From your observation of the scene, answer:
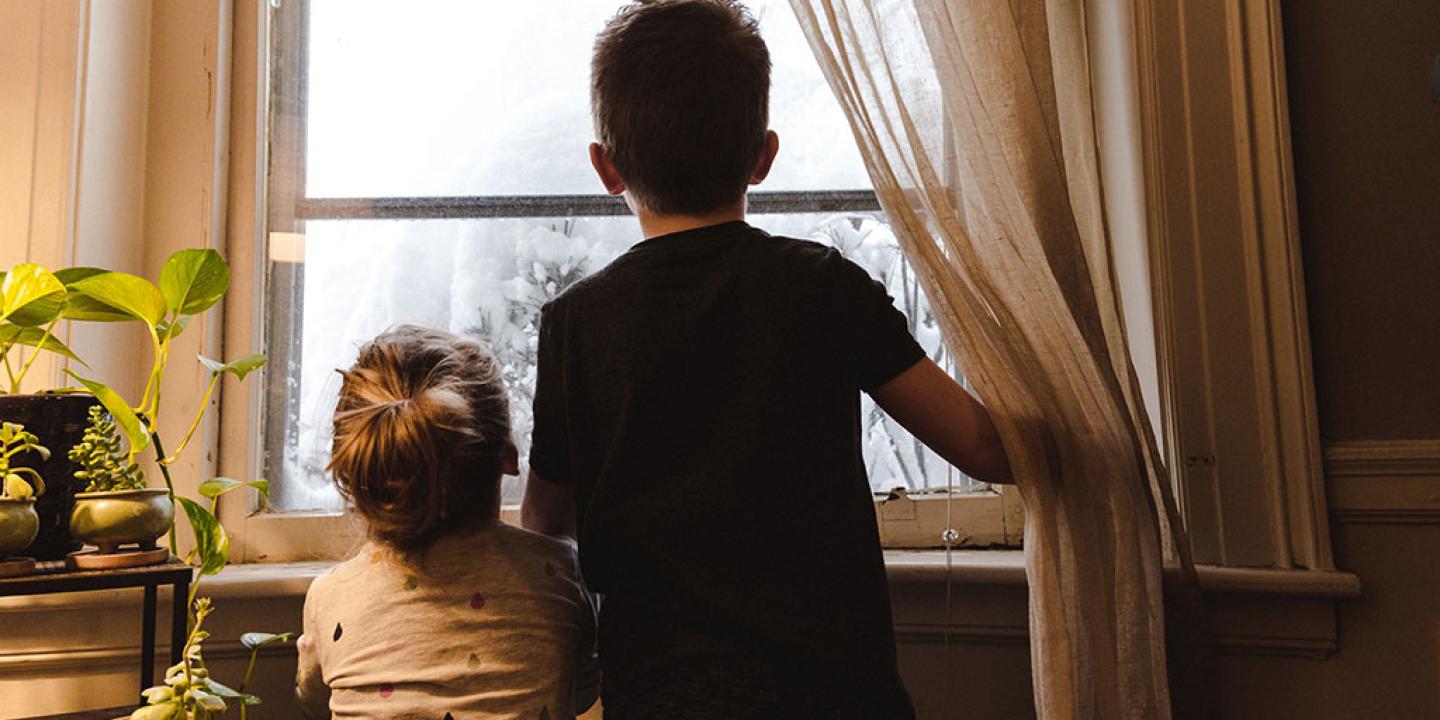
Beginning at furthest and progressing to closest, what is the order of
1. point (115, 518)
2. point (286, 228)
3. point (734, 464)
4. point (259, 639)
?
1. point (286, 228)
2. point (259, 639)
3. point (115, 518)
4. point (734, 464)

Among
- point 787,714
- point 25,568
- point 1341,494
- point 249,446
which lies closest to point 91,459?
point 25,568

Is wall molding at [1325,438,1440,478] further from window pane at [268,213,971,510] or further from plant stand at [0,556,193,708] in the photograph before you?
plant stand at [0,556,193,708]

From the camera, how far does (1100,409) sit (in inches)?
37.4

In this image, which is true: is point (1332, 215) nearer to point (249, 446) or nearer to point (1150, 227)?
point (1150, 227)

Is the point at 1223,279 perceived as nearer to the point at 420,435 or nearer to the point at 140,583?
the point at 420,435

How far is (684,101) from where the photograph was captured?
2.84ft

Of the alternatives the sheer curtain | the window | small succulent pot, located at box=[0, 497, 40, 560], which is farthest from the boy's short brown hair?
small succulent pot, located at box=[0, 497, 40, 560]

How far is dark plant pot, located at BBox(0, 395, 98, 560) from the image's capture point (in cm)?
97

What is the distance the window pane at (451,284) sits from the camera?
1314 millimetres

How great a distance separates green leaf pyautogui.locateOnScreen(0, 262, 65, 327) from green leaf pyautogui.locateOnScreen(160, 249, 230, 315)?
94 mm

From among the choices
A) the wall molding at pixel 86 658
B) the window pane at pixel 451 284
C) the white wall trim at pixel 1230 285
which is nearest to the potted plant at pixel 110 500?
the wall molding at pixel 86 658

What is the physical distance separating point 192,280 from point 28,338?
0.17 m

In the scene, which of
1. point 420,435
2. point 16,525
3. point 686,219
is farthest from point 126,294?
point 686,219

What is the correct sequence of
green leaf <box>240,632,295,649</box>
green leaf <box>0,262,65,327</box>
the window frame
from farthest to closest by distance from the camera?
the window frame, green leaf <box>240,632,295,649</box>, green leaf <box>0,262,65,327</box>
